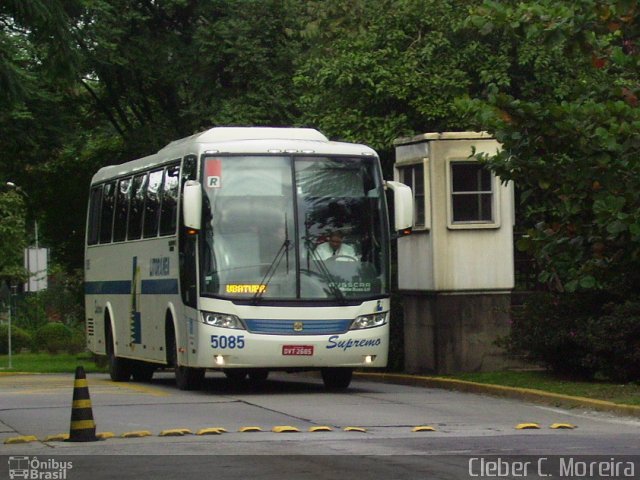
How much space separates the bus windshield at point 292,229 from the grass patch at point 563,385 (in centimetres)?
245

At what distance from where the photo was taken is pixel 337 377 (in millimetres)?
22375

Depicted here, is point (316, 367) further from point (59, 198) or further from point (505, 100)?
point (59, 198)

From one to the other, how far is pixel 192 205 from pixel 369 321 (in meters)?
2.86

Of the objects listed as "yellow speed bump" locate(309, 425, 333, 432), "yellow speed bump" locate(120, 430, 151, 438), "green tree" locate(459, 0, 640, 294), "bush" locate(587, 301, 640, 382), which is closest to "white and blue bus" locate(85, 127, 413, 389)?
"green tree" locate(459, 0, 640, 294)

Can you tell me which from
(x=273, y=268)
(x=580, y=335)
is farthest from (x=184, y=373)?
(x=580, y=335)

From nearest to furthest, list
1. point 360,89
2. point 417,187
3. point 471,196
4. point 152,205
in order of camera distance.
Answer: point 152,205
point 471,196
point 417,187
point 360,89

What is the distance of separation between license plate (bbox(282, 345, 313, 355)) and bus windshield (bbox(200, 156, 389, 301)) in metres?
0.65

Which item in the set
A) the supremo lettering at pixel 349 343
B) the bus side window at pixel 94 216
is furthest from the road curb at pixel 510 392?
the bus side window at pixel 94 216

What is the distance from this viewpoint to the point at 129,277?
2569 cm

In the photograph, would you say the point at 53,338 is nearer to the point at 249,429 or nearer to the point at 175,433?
the point at 249,429

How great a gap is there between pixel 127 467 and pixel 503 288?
14.2 m

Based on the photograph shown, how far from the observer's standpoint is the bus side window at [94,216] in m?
28.4

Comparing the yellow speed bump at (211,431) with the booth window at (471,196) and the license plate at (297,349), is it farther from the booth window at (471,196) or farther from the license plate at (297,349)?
the booth window at (471,196)

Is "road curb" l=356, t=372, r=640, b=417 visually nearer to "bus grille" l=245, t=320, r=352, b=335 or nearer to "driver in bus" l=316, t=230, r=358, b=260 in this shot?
"bus grille" l=245, t=320, r=352, b=335
